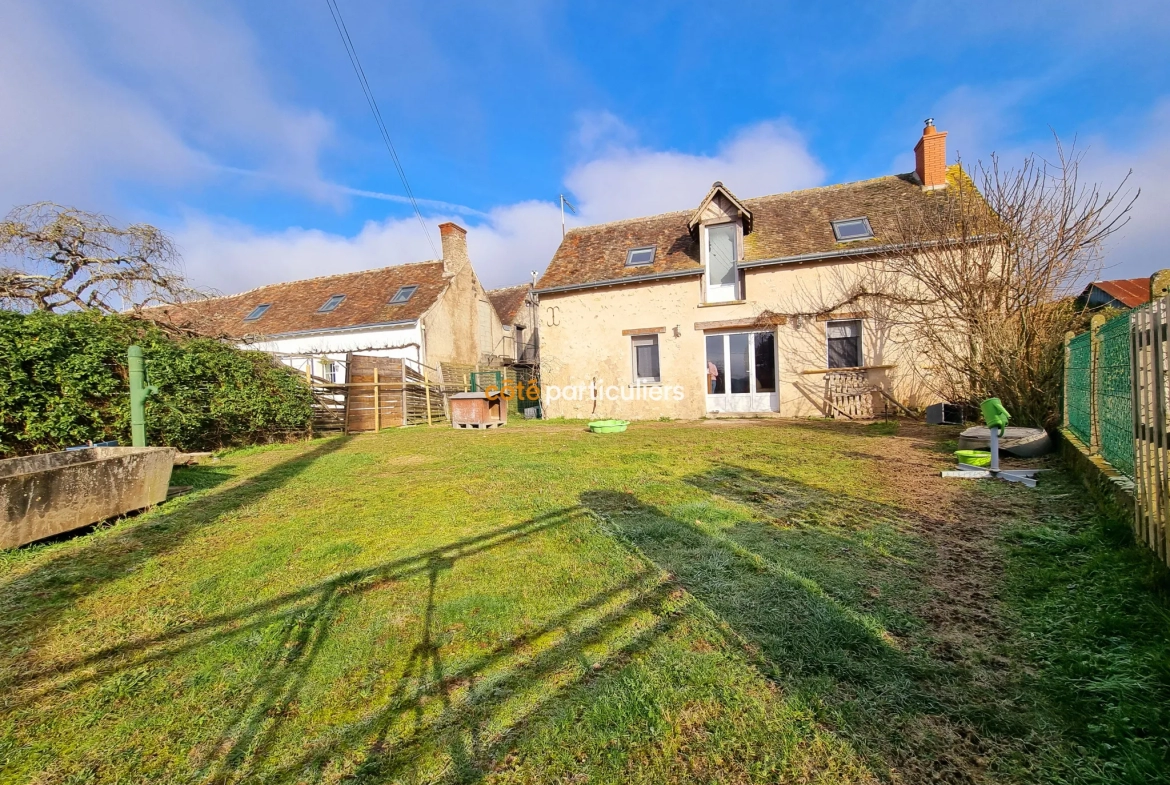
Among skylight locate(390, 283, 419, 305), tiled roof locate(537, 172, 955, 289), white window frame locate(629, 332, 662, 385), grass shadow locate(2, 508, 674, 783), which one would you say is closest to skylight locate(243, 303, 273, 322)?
skylight locate(390, 283, 419, 305)

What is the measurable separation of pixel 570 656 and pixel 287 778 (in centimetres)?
114

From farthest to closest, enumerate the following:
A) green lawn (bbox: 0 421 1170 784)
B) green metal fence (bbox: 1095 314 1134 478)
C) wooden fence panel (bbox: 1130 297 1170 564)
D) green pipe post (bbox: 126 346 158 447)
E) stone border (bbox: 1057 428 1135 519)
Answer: green pipe post (bbox: 126 346 158 447)
green metal fence (bbox: 1095 314 1134 478)
stone border (bbox: 1057 428 1135 519)
wooden fence panel (bbox: 1130 297 1170 564)
green lawn (bbox: 0 421 1170 784)

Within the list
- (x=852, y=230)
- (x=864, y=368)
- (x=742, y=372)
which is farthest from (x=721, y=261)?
(x=864, y=368)

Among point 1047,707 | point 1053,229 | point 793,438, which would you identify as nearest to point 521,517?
point 1047,707

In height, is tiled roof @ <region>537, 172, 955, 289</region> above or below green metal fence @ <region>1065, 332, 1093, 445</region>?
above

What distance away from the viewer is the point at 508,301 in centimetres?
3116

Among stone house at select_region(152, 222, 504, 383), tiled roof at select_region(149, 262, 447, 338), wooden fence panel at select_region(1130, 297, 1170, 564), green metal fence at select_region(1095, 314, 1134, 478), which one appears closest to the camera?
wooden fence panel at select_region(1130, 297, 1170, 564)

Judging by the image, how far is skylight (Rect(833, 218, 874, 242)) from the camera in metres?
12.9

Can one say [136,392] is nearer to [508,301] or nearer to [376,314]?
[376,314]

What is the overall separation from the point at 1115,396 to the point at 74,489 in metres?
8.41

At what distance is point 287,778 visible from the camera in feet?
5.65

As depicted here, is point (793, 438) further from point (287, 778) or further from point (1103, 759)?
point (287, 778)

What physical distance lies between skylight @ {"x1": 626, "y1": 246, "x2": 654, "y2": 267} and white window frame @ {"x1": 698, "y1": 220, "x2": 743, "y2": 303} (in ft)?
5.33

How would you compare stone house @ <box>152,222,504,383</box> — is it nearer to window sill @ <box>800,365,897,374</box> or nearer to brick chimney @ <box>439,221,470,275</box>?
brick chimney @ <box>439,221,470,275</box>
